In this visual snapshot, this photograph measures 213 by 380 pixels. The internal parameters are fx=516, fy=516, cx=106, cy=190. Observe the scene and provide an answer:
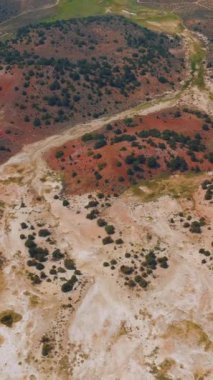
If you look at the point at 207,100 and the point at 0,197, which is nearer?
the point at 0,197

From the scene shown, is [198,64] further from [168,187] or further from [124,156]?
[168,187]

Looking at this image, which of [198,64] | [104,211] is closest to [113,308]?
[104,211]

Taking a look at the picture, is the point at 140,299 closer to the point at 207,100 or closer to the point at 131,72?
the point at 207,100

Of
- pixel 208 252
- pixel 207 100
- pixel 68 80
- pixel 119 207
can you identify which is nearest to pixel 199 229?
pixel 208 252

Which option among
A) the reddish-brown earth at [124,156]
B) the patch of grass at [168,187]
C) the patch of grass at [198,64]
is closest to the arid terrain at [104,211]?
the reddish-brown earth at [124,156]

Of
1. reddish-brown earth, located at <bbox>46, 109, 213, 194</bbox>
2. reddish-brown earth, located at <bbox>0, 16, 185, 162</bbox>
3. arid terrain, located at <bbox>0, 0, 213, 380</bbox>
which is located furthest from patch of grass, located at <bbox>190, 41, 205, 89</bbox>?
reddish-brown earth, located at <bbox>46, 109, 213, 194</bbox>

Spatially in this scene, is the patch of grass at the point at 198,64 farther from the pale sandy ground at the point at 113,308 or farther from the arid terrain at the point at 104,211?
the pale sandy ground at the point at 113,308
